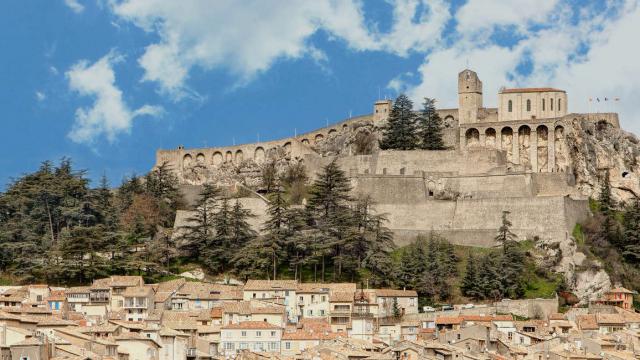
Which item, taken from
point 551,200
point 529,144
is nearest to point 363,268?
point 551,200

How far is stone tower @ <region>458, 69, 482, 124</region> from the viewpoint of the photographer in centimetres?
9719

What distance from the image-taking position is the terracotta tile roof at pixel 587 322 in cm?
6800

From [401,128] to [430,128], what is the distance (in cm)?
218

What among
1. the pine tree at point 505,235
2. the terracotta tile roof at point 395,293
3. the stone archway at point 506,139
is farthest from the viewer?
the stone archway at point 506,139

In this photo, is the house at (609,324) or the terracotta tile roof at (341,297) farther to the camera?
the terracotta tile roof at (341,297)

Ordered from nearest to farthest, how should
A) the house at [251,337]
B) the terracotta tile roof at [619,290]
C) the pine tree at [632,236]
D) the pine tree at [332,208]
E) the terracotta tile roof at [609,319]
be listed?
the house at [251,337] < the terracotta tile roof at [609,319] < the terracotta tile roof at [619,290] < the pine tree at [332,208] < the pine tree at [632,236]

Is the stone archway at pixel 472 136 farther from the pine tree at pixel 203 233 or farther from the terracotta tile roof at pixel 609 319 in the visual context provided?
the terracotta tile roof at pixel 609 319

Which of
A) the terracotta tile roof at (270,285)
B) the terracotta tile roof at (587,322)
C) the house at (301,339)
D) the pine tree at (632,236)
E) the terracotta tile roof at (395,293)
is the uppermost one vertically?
the pine tree at (632,236)

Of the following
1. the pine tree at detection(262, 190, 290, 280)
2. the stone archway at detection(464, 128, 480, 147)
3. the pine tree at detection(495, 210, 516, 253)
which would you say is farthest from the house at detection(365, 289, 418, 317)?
the stone archway at detection(464, 128, 480, 147)

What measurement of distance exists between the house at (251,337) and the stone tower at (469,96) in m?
38.2

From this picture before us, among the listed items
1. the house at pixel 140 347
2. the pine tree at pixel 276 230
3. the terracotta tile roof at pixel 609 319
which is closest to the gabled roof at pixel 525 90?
the pine tree at pixel 276 230

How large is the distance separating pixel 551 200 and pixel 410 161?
40.8 ft

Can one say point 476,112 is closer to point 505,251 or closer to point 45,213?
point 505,251

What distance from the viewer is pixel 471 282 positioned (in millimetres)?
75562
